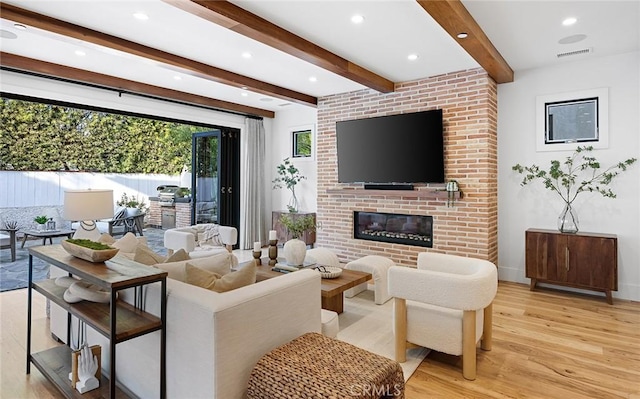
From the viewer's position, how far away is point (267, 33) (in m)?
3.06

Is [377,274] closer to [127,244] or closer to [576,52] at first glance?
[127,244]

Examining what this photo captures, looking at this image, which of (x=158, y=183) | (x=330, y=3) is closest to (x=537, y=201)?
(x=330, y=3)

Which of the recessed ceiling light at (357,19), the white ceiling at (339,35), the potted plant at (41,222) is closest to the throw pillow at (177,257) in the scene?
the white ceiling at (339,35)

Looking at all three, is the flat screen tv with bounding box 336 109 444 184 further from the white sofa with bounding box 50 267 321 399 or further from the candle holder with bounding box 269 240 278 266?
the white sofa with bounding box 50 267 321 399

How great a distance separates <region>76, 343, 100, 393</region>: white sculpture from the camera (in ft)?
6.47

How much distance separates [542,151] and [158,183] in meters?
8.09

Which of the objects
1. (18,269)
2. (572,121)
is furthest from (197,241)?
(572,121)

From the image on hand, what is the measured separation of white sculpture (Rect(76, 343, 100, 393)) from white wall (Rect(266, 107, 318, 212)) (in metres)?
4.79

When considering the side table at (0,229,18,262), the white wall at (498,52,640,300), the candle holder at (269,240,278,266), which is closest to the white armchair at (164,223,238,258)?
the candle holder at (269,240,278,266)

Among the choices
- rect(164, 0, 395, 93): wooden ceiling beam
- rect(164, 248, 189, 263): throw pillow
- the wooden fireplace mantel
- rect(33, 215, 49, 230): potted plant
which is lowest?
rect(164, 248, 189, 263): throw pillow

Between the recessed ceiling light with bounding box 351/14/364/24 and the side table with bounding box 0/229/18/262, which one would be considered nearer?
the recessed ceiling light with bounding box 351/14/364/24

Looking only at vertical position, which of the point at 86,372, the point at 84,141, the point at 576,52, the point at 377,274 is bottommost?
the point at 86,372

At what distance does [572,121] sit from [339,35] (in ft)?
9.87

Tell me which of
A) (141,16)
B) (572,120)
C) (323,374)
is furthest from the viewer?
(572,120)
